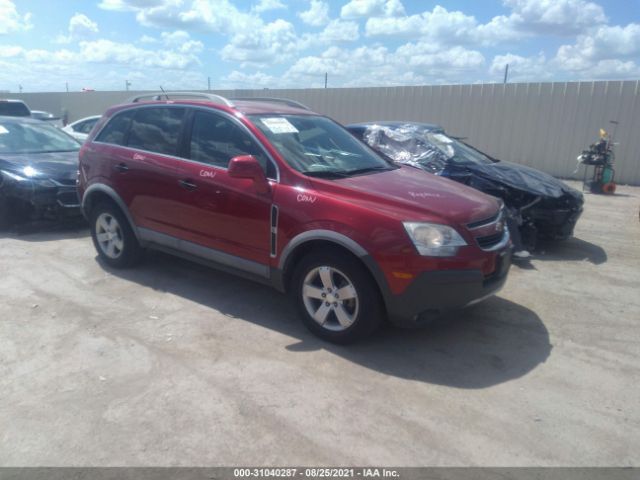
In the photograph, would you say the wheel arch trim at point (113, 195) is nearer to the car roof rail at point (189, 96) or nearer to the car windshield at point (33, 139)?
the car roof rail at point (189, 96)

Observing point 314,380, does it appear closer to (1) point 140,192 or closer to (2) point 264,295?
(2) point 264,295

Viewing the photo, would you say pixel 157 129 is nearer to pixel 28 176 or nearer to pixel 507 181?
pixel 28 176

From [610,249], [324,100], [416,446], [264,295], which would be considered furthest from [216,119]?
[324,100]

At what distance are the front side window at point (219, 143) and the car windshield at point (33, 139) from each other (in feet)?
14.5

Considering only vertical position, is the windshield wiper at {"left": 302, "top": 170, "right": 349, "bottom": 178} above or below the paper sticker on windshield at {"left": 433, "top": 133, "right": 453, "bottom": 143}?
below

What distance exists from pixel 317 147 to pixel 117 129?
92.2 inches

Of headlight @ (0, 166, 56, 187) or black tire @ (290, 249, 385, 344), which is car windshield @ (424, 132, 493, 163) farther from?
headlight @ (0, 166, 56, 187)

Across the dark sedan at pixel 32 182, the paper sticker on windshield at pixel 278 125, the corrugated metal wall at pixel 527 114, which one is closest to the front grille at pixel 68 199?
the dark sedan at pixel 32 182

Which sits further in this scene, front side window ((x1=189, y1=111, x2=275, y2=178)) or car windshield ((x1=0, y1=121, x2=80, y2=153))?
car windshield ((x1=0, y1=121, x2=80, y2=153))

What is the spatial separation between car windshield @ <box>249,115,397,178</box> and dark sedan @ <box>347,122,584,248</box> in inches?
37.1

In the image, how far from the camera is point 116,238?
18.2 feet

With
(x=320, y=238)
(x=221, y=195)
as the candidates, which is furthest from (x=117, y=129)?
(x=320, y=238)

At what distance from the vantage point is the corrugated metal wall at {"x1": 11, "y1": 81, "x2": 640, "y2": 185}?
484 inches

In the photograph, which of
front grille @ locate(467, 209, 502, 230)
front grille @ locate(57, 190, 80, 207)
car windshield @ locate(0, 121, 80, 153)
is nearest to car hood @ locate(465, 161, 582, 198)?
front grille @ locate(467, 209, 502, 230)
